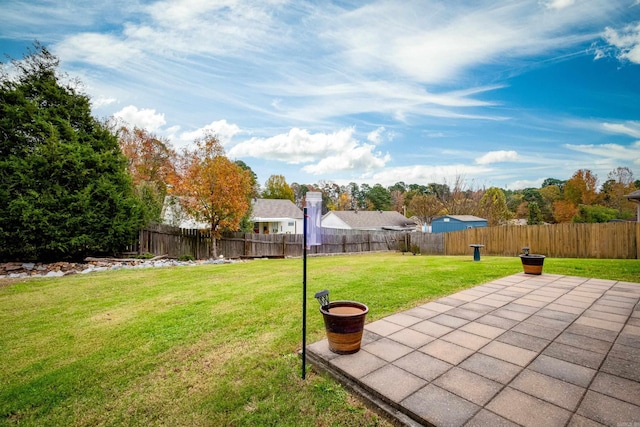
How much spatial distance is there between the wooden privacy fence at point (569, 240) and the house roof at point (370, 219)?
2052 centimetres

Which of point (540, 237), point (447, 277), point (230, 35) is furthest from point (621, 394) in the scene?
point (540, 237)

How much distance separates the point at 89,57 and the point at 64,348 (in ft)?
33.0

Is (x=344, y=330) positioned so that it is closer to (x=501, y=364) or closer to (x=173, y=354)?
(x=501, y=364)

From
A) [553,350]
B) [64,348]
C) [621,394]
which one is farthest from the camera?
[64,348]

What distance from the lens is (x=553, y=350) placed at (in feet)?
9.15

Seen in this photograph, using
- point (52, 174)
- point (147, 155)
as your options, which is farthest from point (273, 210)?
point (52, 174)

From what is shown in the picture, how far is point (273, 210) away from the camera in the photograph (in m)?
30.2

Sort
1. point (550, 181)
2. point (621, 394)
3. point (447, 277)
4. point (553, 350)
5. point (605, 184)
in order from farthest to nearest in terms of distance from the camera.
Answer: point (550, 181), point (605, 184), point (447, 277), point (553, 350), point (621, 394)

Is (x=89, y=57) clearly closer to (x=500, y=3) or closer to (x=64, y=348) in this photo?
(x=64, y=348)

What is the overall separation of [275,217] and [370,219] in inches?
551

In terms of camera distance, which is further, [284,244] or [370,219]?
[370,219]

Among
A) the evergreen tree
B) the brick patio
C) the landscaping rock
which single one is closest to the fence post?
the landscaping rock

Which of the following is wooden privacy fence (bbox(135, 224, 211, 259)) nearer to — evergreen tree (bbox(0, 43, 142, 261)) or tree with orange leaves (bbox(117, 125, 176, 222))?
evergreen tree (bbox(0, 43, 142, 261))

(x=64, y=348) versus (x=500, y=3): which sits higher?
(x=500, y=3)
